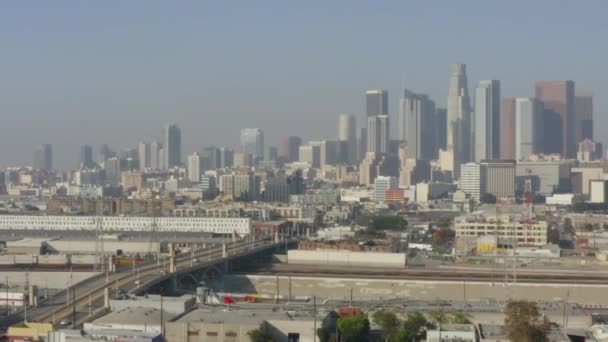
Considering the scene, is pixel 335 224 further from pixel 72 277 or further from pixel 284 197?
pixel 72 277

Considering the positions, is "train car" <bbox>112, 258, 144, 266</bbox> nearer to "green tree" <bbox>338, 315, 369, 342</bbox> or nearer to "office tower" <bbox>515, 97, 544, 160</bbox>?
"green tree" <bbox>338, 315, 369, 342</bbox>

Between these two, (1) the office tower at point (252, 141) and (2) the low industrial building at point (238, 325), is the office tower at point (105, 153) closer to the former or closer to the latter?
(1) the office tower at point (252, 141)

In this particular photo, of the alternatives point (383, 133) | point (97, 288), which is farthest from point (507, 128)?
point (97, 288)

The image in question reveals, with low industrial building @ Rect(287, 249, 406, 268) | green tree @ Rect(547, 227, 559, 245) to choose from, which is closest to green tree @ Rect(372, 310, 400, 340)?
low industrial building @ Rect(287, 249, 406, 268)

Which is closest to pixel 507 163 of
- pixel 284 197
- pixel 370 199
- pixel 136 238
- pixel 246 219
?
pixel 370 199

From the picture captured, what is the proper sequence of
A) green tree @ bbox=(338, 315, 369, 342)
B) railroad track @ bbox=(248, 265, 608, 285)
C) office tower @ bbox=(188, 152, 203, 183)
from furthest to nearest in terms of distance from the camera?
1. office tower @ bbox=(188, 152, 203, 183)
2. railroad track @ bbox=(248, 265, 608, 285)
3. green tree @ bbox=(338, 315, 369, 342)

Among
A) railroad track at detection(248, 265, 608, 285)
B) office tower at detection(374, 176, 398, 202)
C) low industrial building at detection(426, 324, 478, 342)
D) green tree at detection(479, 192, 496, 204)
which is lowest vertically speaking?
railroad track at detection(248, 265, 608, 285)
